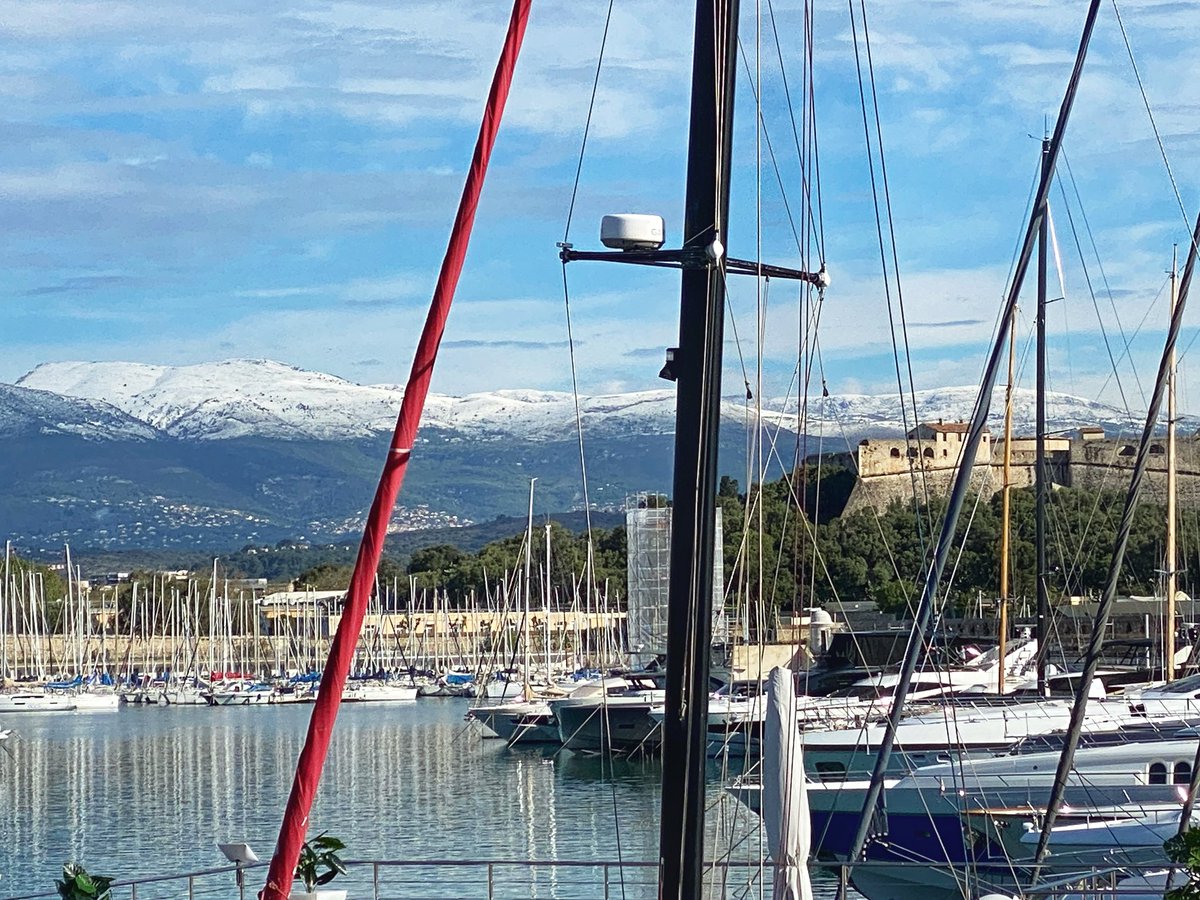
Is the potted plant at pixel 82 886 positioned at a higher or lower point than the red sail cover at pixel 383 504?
lower

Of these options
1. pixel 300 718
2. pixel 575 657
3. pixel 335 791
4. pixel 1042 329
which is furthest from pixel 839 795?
pixel 575 657

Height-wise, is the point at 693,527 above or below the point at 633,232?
below

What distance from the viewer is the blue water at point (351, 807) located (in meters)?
25.2

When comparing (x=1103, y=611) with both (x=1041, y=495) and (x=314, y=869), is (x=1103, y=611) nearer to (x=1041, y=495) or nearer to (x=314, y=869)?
(x=314, y=869)

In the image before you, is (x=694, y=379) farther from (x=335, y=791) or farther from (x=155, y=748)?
(x=155, y=748)

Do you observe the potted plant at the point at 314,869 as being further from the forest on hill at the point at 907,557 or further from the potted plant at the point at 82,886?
the forest on hill at the point at 907,557

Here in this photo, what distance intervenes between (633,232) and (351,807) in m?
30.5

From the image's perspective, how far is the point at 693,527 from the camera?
618cm

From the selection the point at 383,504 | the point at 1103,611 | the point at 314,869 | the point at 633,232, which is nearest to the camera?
the point at 383,504

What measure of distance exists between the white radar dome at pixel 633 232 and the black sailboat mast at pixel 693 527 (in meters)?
0.17

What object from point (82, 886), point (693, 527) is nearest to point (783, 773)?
point (693, 527)

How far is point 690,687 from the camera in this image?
6184mm

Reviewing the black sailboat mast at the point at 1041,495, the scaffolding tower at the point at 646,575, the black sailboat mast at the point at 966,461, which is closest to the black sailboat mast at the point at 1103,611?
the black sailboat mast at the point at 966,461

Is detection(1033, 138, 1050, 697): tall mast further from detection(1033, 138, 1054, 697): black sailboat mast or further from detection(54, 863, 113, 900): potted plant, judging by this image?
detection(54, 863, 113, 900): potted plant
